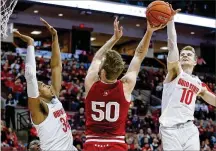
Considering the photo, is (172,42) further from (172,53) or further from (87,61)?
(87,61)

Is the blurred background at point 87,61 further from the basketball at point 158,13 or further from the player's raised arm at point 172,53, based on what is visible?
the basketball at point 158,13

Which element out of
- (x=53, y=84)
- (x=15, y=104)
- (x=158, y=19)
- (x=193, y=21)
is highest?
(x=193, y=21)

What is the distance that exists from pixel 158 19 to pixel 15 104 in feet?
36.7

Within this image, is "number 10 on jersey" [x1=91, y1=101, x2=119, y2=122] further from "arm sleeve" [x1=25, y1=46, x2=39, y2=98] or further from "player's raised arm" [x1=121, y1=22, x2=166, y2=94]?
"arm sleeve" [x1=25, y1=46, x2=39, y2=98]

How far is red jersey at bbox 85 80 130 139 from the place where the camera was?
431 centimetres

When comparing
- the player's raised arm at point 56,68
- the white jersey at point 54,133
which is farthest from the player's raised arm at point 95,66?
the player's raised arm at point 56,68

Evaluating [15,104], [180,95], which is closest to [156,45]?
[15,104]

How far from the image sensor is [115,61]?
4.17 metres

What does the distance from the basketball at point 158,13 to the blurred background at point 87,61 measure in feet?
26.6

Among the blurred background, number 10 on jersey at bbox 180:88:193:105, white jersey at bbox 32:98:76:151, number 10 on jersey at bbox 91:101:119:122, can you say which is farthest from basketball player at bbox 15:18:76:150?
the blurred background

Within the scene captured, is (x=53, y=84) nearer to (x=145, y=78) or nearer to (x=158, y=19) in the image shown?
(x=158, y=19)

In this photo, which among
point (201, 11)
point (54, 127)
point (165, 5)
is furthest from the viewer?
point (201, 11)

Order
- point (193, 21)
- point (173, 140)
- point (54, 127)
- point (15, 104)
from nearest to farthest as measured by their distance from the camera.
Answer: point (54, 127) → point (173, 140) → point (15, 104) → point (193, 21)

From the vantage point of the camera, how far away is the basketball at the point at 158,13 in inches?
196
